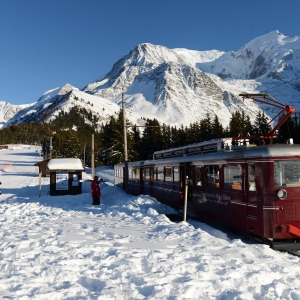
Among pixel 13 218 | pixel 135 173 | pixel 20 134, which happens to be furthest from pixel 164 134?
pixel 20 134

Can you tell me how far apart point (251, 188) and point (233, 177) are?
1046 millimetres

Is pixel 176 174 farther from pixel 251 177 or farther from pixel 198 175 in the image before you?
pixel 251 177

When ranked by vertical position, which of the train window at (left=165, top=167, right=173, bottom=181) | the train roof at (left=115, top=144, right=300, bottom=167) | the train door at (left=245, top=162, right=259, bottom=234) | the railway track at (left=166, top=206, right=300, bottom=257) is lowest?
Answer: the railway track at (left=166, top=206, right=300, bottom=257)

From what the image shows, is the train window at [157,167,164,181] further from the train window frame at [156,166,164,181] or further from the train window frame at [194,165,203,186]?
the train window frame at [194,165,203,186]

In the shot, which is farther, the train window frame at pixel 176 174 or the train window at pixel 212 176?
the train window frame at pixel 176 174

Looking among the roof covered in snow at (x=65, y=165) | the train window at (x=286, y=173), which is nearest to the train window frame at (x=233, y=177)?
the train window at (x=286, y=173)

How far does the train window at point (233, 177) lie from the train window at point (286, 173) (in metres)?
1.27

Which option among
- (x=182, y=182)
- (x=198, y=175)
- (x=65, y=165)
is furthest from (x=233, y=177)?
(x=65, y=165)

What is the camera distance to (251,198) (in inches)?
400

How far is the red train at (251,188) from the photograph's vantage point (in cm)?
949

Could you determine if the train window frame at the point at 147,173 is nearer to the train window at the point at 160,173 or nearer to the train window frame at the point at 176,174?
the train window at the point at 160,173

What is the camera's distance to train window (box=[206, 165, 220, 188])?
12.2 m

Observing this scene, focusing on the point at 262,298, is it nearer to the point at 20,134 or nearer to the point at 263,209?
the point at 263,209

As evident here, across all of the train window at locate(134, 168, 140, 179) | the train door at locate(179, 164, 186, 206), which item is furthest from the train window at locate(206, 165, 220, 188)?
the train window at locate(134, 168, 140, 179)
